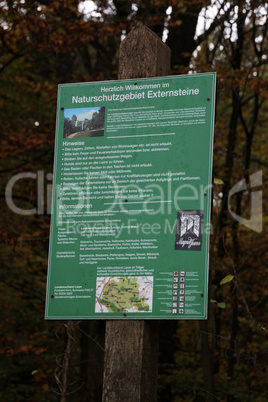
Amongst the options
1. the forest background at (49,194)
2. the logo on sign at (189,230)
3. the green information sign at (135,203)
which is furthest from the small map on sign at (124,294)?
the forest background at (49,194)

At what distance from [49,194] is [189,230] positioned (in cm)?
844

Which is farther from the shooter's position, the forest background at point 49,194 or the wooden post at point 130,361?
the forest background at point 49,194

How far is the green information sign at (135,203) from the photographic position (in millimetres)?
3688

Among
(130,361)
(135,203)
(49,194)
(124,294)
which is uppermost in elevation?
(49,194)

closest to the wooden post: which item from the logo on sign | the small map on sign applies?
the small map on sign

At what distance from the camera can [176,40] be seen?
33.6 feet

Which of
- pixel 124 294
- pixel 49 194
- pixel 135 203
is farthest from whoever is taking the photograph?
pixel 49 194

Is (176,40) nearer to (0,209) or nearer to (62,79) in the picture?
(62,79)

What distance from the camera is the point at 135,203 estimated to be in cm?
385

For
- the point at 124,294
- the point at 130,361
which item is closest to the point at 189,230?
the point at 124,294

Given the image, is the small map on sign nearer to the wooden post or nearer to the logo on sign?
the wooden post

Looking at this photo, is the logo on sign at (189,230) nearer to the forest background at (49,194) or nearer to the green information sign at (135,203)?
the green information sign at (135,203)

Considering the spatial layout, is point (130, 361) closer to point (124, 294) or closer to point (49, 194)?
point (124, 294)

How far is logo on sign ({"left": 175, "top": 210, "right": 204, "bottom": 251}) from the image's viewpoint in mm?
3697
